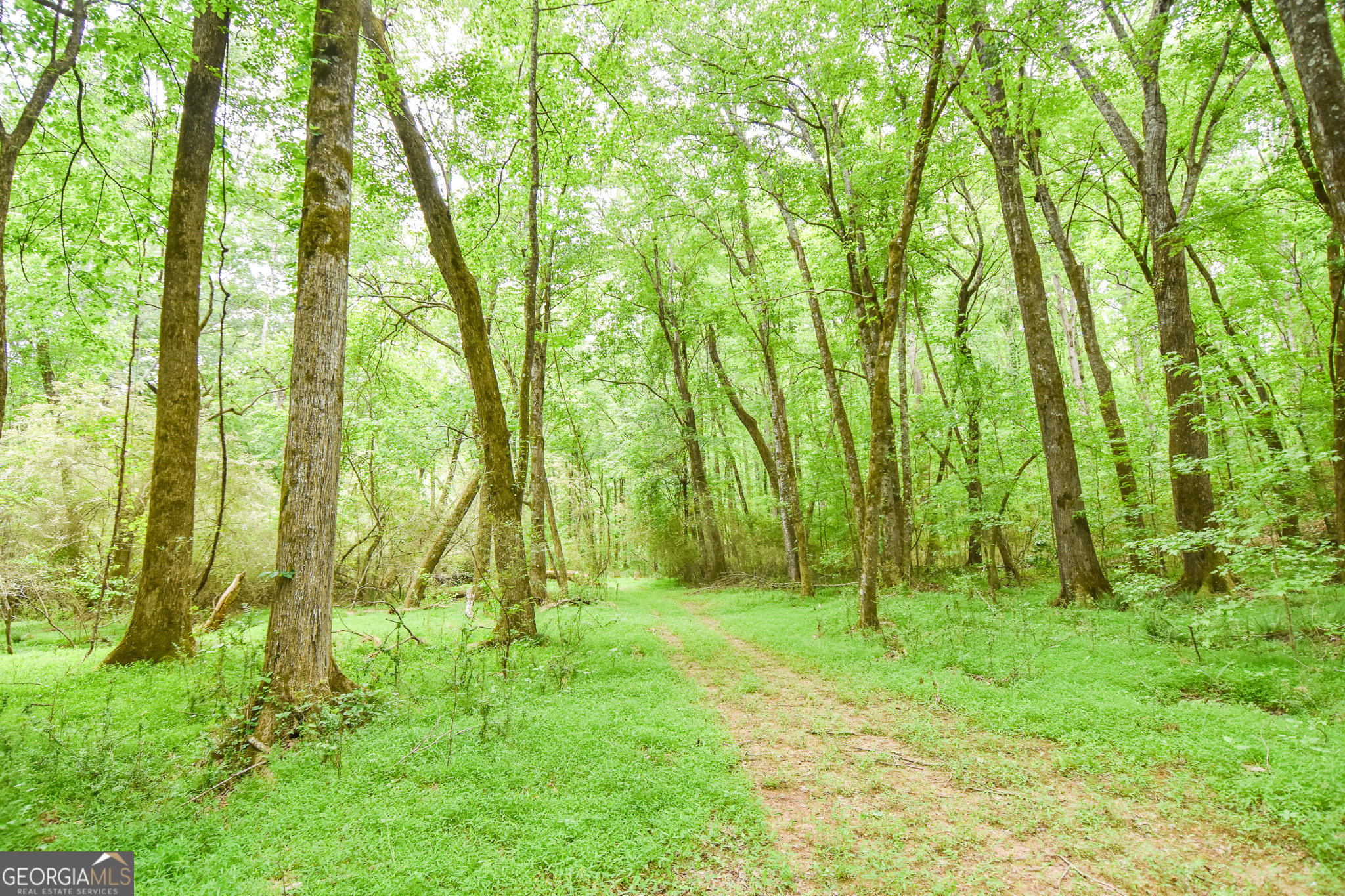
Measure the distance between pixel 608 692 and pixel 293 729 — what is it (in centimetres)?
277

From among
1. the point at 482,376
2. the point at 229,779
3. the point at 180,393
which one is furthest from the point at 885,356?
the point at 180,393

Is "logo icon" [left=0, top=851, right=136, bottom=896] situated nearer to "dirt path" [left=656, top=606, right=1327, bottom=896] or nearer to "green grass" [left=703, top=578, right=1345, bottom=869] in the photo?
"dirt path" [left=656, top=606, right=1327, bottom=896]

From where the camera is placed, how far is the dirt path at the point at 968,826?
2535 millimetres

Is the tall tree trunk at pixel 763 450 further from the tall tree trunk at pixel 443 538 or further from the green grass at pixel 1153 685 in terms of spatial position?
the tall tree trunk at pixel 443 538

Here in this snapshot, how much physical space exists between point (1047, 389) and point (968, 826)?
7.74m

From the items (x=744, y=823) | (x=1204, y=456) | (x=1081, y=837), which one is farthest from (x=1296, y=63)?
(x=744, y=823)

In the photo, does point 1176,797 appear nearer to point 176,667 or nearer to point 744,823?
point 744,823

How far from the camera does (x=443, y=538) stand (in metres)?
14.1

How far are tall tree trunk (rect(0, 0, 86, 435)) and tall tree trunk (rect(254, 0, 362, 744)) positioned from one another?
2.07 metres

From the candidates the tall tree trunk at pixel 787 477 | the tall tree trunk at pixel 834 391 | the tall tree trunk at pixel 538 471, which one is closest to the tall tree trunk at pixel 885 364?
the tall tree trunk at pixel 834 391

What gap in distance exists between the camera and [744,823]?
10.1ft

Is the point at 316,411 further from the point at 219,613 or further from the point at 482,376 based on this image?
the point at 219,613

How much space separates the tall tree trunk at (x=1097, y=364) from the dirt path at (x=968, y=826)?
24.3 ft

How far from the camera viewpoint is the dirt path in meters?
2.54
